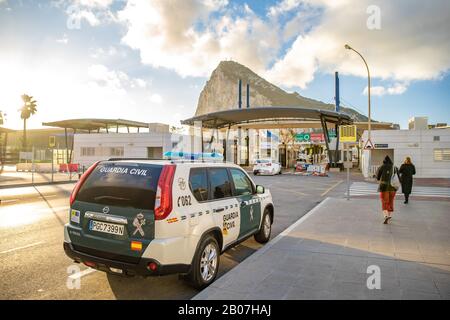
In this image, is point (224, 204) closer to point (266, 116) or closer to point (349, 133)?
point (349, 133)

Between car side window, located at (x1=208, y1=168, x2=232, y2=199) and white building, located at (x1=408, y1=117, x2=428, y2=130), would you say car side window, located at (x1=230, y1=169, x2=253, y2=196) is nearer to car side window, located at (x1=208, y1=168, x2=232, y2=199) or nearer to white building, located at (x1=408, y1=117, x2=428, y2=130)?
car side window, located at (x1=208, y1=168, x2=232, y2=199)

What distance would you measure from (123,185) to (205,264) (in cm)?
153

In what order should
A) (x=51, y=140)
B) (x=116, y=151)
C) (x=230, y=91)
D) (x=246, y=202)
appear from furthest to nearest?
(x=230, y=91) < (x=116, y=151) < (x=51, y=140) < (x=246, y=202)

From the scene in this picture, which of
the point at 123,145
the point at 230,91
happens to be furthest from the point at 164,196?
the point at 230,91

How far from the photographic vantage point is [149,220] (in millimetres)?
3580

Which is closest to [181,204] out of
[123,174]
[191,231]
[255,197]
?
[191,231]

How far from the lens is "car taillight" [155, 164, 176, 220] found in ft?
11.7

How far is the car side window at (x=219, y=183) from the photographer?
15.0ft

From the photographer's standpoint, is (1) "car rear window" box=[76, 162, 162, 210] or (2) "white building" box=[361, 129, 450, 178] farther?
(2) "white building" box=[361, 129, 450, 178]

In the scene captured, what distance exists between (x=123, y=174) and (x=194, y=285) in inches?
68.0

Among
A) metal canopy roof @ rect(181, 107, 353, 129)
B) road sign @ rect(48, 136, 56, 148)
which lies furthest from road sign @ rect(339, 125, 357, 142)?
metal canopy roof @ rect(181, 107, 353, 129)

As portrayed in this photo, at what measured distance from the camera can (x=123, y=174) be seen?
3947 millimetres

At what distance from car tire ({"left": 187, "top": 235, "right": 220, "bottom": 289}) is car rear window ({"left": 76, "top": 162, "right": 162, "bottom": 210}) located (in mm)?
933

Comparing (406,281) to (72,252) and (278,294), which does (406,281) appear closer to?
(278,294)
